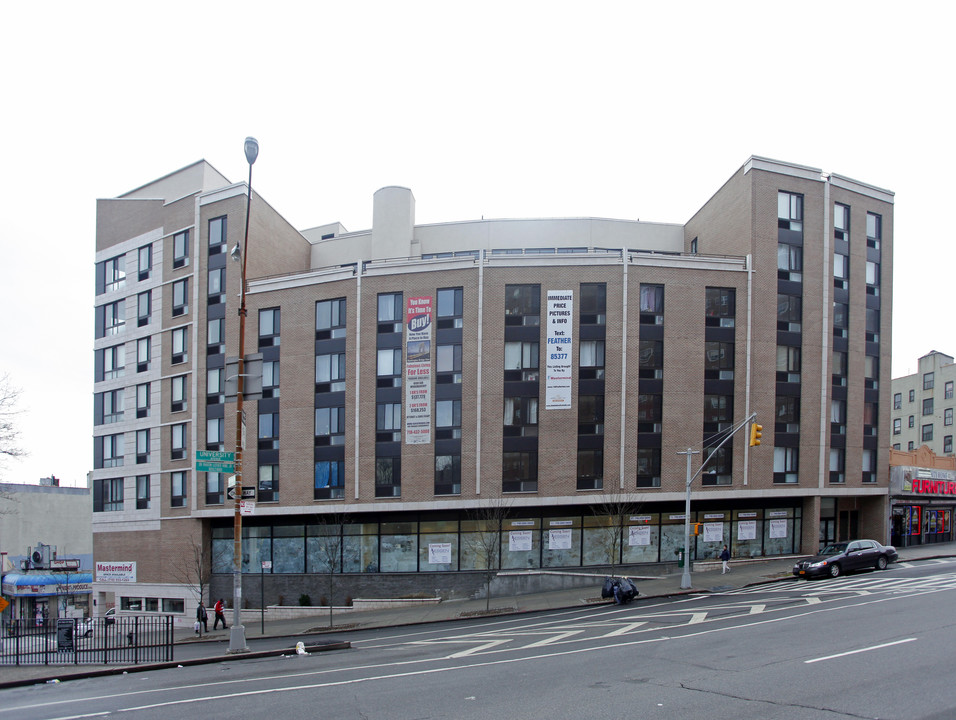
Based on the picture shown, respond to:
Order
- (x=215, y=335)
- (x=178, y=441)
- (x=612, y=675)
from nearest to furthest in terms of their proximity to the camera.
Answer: (x=612, y=675) → (x=215, y=335) → (x=178, y=441)

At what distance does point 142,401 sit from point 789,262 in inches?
1564

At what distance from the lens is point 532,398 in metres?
36.7

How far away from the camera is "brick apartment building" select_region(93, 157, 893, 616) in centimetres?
3653

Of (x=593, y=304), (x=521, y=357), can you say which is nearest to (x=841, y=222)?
(x=593, y=304)

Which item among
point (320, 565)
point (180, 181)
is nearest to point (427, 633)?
point (320, 565)

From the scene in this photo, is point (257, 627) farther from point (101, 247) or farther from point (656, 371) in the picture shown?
point (101, 247)

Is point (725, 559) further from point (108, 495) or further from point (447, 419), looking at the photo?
point (108, 495)

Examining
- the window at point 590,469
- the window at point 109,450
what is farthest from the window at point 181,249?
the window at point 590,469

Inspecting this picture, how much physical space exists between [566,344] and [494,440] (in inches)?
250

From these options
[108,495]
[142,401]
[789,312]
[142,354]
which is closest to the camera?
[789,312]

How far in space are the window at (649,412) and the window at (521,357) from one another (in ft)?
19.3

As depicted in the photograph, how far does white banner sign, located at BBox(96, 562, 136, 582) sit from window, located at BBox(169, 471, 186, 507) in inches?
199

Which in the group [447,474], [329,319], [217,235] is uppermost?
[217,235]

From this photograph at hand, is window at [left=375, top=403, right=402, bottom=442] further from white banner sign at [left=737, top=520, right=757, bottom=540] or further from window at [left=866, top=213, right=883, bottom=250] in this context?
window at [left=866, top=213, right=883, bottom=250]
